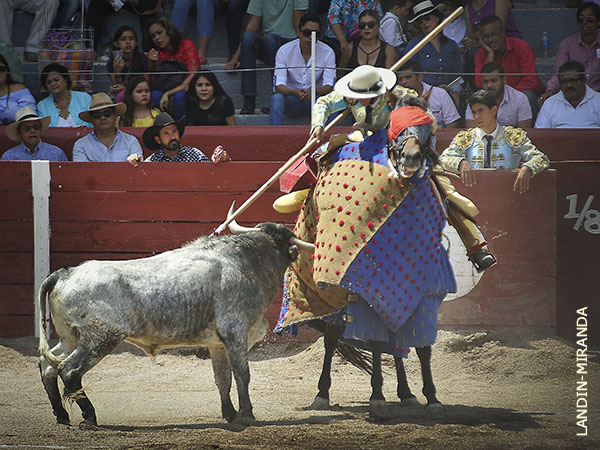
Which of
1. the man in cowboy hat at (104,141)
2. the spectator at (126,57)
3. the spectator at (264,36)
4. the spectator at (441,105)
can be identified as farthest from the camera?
the spectator at (264,36)

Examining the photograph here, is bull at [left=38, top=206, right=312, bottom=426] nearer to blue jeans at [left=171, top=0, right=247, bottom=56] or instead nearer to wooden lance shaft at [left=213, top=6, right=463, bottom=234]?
wooden lance shaft at [left=213, top=6, right=463, bottom=234]

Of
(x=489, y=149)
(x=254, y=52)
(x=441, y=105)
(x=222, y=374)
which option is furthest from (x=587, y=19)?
(x=222, y=374)

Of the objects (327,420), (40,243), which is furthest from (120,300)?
(40,243)

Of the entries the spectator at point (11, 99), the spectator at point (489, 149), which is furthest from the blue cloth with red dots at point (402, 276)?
the spectator at point (11, 99)

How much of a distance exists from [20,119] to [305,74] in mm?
2360

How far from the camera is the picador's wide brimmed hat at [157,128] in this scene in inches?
294

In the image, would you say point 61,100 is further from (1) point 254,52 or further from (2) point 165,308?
(2) point 165,308

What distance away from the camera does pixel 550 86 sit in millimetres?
8547

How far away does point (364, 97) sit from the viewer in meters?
5.46

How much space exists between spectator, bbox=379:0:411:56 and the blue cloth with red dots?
3.67 metres

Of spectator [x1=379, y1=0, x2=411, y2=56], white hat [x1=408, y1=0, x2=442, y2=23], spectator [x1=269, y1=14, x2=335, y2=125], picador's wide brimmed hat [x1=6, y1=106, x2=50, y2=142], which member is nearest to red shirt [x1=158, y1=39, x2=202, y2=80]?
spectator [x1=269, y1=14, x2=335, y2=125]

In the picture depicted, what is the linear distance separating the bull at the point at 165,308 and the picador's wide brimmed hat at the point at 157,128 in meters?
2.09

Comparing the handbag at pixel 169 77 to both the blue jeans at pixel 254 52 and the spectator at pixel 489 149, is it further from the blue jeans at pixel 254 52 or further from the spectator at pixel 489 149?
the spectator at pixel 489 149

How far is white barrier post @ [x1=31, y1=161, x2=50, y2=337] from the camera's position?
24.9ft
